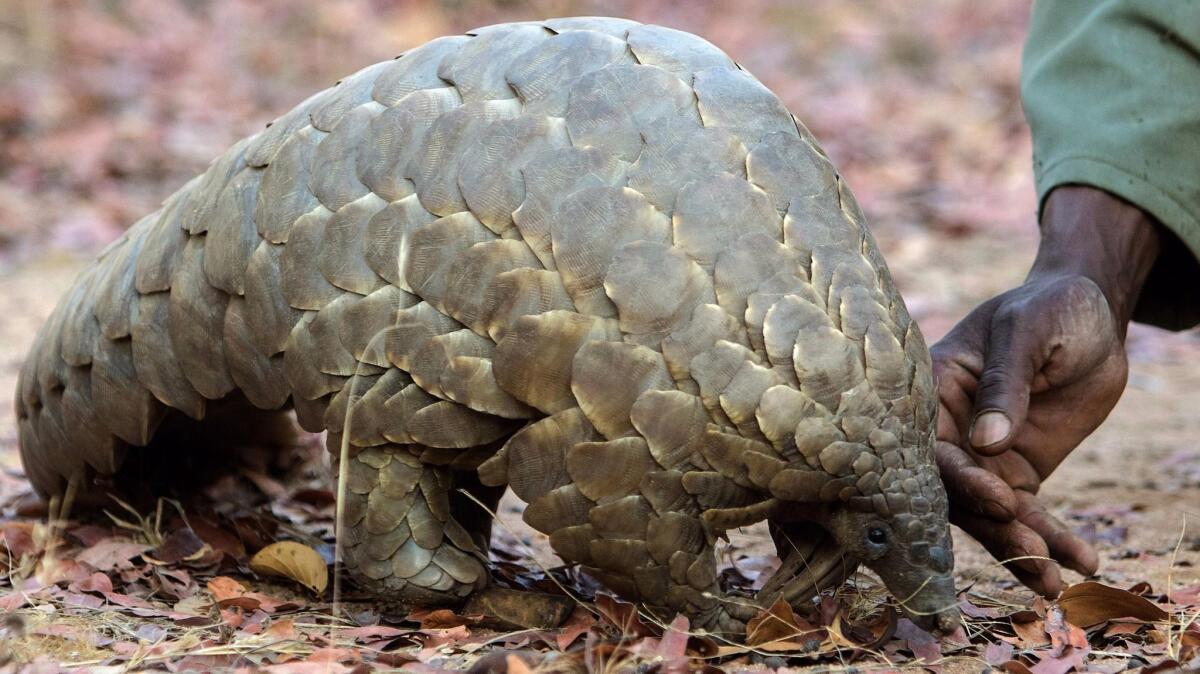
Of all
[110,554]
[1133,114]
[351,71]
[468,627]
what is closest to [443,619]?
[468,627]

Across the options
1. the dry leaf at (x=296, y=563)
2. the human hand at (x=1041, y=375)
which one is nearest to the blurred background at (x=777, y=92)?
the human hand at (x=1041, y=375)

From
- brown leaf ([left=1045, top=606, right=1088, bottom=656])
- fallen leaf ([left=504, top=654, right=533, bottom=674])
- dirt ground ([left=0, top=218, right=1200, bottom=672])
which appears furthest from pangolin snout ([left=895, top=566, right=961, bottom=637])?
fallen leaf ([left=504, top=654, right=533, bottom=674])

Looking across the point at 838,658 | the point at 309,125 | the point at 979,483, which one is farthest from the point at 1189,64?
the point at 309,125

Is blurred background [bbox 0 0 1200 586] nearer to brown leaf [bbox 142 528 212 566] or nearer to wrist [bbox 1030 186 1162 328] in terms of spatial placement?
wrist [bbox 1030 186 1162 328]

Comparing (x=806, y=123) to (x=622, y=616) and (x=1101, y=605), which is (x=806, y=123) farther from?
(x=622, y=616)

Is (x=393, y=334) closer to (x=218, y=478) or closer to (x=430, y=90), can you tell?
(x=430, y=90)

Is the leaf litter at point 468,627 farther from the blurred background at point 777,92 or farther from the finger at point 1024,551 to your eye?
the blurred background at point 777,92
